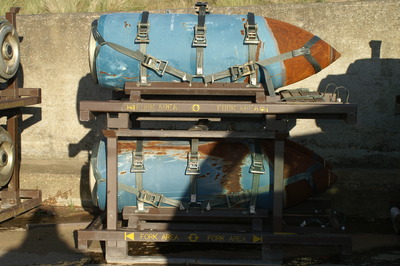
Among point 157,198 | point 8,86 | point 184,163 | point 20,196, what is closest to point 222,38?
point 184,163

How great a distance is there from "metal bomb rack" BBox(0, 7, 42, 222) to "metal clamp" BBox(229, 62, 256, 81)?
3104 mm

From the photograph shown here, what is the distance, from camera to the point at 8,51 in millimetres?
7637

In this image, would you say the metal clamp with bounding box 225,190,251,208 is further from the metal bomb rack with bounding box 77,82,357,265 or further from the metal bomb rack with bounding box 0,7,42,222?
the metal bomb rack with bounding box 0,7,42,222

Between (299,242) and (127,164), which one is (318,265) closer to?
(299,242)

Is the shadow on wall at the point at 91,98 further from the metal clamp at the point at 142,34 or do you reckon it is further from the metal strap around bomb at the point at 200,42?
the metal strap around bomb at the point at 200,42

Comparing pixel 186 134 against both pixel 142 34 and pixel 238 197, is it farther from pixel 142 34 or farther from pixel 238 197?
pixel 142 34

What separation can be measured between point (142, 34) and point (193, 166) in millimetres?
1502

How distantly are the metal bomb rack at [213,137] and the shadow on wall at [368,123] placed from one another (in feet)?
6.55

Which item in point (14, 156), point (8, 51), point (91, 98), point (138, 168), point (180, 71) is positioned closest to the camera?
point (180, 71)

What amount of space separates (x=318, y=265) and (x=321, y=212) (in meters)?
1.09

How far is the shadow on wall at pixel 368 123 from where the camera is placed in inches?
327

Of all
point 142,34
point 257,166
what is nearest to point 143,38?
point 142,34

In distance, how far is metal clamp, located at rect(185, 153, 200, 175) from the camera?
6.39m

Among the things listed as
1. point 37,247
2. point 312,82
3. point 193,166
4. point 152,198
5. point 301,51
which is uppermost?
point 301,51
